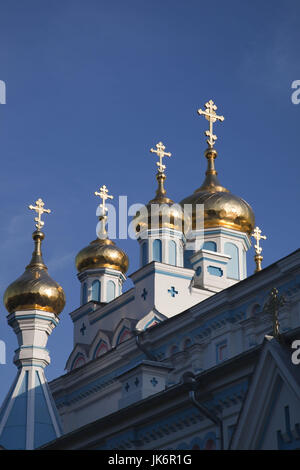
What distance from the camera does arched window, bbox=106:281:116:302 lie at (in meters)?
23.8

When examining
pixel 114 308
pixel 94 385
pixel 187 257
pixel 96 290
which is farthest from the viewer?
pixel 96 290

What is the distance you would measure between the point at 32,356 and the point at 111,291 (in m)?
4.83

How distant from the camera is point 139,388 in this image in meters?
13.1

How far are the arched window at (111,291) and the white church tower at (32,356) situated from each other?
10.2 feet

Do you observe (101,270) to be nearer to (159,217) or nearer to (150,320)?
(159,217)

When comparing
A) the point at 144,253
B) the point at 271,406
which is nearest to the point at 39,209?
the point at 144,253

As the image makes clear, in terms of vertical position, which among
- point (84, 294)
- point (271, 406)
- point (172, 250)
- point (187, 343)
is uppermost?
point (84, 294)

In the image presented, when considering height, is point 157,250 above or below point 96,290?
below

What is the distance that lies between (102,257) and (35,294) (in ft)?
14.0

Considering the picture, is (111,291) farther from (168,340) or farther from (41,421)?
(41,421)

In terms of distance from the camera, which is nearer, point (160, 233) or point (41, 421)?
point (41, 421)

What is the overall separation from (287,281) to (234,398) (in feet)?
21.3

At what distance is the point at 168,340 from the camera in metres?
18.9

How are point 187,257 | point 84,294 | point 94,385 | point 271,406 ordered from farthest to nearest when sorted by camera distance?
1. point 84,294
2. point 187,257
3. point 94,385
4. point 271,406
